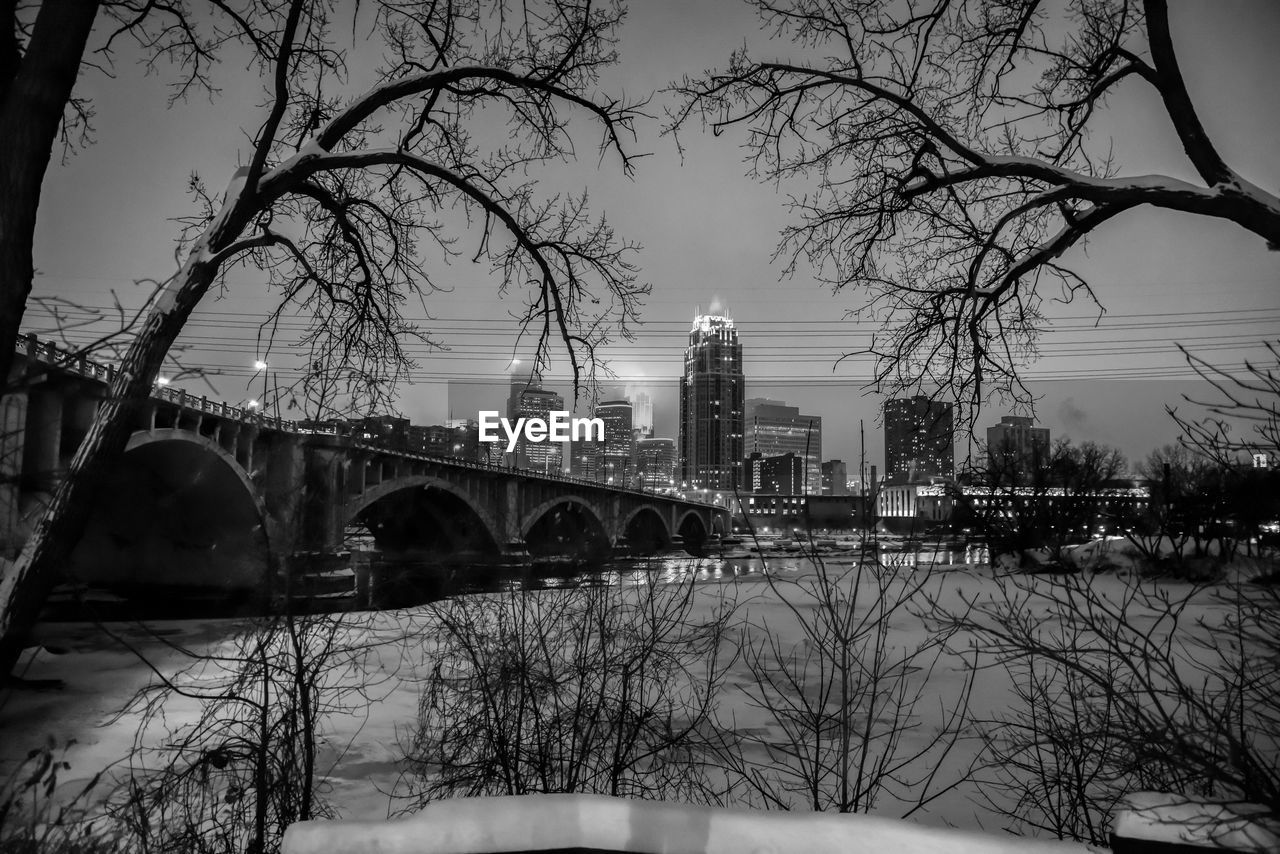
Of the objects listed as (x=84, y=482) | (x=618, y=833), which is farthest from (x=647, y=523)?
(x=618, y=833)

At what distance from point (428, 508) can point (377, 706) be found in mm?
39485

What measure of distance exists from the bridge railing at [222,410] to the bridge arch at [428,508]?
4.56 ft

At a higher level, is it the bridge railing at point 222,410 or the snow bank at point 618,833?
the bridge railing at point 222,410

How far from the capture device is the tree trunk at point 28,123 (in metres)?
3.06

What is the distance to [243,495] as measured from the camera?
97.3 ft

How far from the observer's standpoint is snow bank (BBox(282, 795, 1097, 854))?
2.09m

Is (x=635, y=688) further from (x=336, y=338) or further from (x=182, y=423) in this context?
(x=182, y=423)

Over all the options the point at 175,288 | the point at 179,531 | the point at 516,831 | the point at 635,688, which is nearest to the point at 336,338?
the point at 175,288

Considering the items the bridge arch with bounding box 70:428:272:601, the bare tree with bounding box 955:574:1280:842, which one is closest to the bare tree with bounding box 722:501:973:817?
the bare tree with bounding box 955:574:1280:842

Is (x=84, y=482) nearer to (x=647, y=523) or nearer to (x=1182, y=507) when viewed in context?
(x=1182, y=507)

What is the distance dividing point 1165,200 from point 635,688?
17.8 ft

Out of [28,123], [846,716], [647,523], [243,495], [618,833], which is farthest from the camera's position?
[647,523]

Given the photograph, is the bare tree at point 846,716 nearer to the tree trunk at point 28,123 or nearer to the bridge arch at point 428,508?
the tree trunk at point 28,123

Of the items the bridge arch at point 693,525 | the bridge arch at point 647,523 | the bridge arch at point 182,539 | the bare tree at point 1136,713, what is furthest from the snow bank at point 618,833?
the bridge arch at point 693,525
